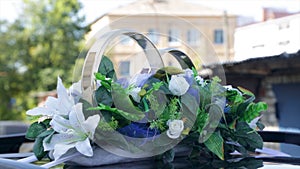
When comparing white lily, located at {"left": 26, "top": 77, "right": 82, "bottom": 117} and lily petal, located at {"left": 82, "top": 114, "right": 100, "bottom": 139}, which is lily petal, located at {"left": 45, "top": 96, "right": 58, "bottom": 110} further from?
lily petal, located at {"left": 82, "top": 114, "right": 100, "bottom": 139}

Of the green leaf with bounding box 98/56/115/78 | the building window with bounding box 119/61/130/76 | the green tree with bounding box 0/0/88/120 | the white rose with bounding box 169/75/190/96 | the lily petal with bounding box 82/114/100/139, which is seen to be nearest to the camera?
the lily petal with bounding box 82/114/100/139

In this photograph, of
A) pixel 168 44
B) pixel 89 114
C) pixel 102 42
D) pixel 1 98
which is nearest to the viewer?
pixel 89 114

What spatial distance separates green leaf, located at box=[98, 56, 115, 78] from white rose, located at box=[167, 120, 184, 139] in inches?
11.0

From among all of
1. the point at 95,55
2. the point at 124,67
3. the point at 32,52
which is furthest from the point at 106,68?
the point at 32,52

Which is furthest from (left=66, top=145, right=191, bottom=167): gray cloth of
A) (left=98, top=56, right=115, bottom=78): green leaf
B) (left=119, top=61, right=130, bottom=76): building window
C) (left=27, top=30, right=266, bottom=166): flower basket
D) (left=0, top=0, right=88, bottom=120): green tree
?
(left=0, top=0, right=88, bottom=120): green tree

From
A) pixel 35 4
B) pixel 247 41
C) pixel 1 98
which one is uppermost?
pixel 35 4

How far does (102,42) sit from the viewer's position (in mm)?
1252

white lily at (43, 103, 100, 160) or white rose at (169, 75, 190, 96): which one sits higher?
white rose at (169, 75, 190, 96)

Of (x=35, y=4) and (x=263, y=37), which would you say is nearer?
(x=263, y=37)

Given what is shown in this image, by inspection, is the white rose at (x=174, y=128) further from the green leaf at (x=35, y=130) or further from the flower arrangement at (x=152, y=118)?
the green leaf at (x=35, y=130)

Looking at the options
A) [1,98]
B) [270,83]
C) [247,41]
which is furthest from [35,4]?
[247,41]

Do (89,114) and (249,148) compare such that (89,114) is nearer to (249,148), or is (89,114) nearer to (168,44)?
(249,148)

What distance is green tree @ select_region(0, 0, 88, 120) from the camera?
1711 cm

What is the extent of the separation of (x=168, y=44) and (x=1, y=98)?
16650 mm
